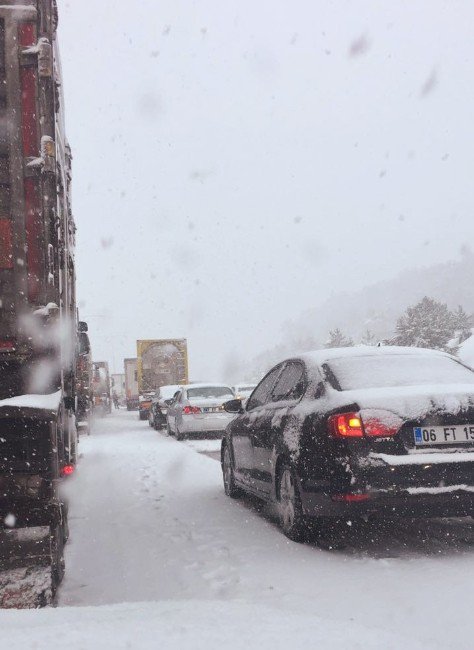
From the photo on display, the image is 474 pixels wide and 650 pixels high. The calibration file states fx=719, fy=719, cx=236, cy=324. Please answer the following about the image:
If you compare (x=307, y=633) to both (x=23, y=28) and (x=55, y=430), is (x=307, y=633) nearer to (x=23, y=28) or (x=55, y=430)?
(x=55, y=430)

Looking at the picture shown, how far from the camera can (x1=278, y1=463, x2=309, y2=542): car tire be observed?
5465 millimetres

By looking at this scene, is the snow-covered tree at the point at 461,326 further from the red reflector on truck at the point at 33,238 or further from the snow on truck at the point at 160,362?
the red reflector on truck at the point at 33,238

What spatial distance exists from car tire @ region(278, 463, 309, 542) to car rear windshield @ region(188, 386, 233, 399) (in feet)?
38.9

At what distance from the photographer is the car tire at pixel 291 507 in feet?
17.9

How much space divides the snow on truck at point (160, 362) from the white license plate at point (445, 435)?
1053 inches

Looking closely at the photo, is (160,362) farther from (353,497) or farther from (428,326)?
(428,326)

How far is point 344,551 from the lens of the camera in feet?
17.4

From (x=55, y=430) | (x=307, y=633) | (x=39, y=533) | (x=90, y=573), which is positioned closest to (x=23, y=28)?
(x=55, y=430)

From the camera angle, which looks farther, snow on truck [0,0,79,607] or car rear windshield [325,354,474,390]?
car rear windshield [325,354,474,390]

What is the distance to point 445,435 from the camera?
4.99m

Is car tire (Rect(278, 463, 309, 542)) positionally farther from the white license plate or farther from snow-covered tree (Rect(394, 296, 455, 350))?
snow-covered tree (Rect(394, 296, 455, 350))

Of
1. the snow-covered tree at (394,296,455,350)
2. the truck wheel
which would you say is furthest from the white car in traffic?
the snow-covered tree at (394,296,455,350)

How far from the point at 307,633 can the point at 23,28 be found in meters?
4.11

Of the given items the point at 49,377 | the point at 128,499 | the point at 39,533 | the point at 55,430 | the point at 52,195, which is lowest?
the point at 128,499
